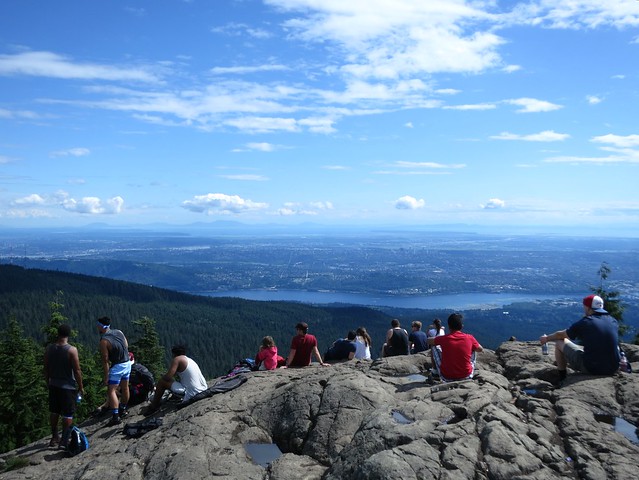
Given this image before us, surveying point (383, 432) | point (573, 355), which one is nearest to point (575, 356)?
point (573, 355)

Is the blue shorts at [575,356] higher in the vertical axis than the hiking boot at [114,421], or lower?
higher

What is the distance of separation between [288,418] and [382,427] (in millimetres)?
2818

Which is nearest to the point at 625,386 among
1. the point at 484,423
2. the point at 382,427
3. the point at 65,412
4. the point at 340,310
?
the point at 484,423

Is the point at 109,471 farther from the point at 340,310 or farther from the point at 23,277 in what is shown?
the point at 23,277

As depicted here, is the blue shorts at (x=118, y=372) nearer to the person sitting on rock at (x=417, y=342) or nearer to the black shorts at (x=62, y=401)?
the black shorts at (x=62, y=401)

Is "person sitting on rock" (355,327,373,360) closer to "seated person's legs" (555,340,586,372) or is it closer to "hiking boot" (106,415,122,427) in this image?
"seated person's legs" (555,340,586,372)

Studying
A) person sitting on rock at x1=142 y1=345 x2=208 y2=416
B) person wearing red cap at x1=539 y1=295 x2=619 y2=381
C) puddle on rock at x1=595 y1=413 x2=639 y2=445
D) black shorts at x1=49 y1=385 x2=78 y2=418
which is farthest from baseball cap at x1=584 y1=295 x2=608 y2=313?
black shorts at x1=49 y1=385 x2=78 y2=418

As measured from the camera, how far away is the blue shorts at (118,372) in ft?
38.3

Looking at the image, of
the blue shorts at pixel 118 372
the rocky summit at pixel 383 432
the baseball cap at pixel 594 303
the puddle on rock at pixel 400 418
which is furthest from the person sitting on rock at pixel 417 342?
the blue shorts at pixel 118 372

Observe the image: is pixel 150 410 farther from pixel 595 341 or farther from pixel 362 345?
pixel 595 341

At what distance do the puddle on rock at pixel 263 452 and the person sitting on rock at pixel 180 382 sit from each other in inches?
121

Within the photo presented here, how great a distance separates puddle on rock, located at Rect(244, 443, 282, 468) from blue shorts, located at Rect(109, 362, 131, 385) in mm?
4500

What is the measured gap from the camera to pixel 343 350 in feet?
53.0

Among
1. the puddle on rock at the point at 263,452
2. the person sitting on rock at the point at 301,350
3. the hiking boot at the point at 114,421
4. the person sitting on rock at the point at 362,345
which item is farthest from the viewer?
the person sitting on rock at the point at 362,345
